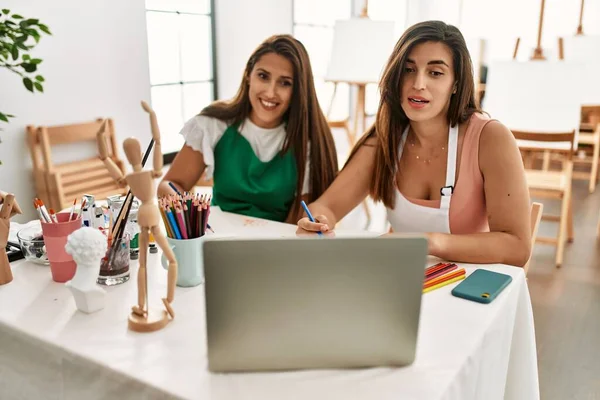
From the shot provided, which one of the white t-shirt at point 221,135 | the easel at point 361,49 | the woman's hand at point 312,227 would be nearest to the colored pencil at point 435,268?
the woman's hand at point 312,227

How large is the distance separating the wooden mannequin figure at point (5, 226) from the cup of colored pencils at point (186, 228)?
0.31 metres

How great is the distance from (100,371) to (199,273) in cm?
32

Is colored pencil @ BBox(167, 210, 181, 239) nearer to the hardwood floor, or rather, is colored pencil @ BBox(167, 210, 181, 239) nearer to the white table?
the white table

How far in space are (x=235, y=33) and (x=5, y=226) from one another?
9.91 feet

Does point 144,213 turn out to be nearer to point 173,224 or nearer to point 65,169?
point 173,224

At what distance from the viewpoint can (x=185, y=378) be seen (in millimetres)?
822

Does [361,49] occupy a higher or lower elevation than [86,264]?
higher

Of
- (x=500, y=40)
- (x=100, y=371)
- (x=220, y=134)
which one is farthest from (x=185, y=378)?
(x=500, y=40)

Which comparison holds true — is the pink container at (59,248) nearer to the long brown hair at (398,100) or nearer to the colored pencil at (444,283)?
the colored pencil at (444,283)

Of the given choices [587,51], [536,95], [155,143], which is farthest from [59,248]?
[587,51]

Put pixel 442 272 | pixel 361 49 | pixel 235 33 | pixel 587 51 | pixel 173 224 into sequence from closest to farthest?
1. pixel 173 224
2. pixel 442 272
3. pixel 361 49
4. pixel 235 33
5. pixel 587 51

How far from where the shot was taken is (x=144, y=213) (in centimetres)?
91

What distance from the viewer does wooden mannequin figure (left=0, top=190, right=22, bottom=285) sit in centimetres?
110

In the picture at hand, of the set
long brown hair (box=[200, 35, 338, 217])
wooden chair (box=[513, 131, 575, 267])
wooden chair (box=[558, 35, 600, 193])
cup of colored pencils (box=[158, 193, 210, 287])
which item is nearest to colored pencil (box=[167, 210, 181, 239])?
cup of colored pencils (box=[158, 193, 210, 287])
